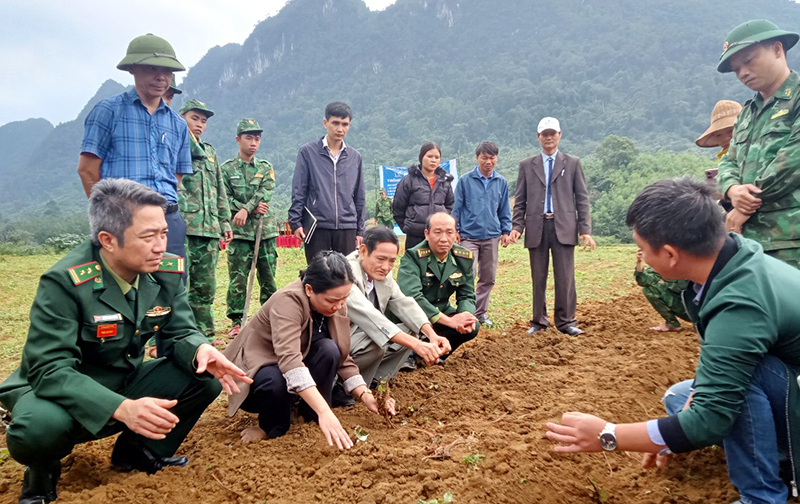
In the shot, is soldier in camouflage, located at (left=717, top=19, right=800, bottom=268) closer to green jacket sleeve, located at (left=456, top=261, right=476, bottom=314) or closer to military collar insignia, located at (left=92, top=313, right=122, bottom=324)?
green jacket sleeve, located at (left=456, top=261, right=476, bottom=314)

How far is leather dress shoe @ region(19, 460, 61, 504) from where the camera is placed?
2266 mm

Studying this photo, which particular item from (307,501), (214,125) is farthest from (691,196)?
(214,125)

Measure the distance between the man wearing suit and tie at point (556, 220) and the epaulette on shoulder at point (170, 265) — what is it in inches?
131

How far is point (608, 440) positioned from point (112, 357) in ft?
6.91

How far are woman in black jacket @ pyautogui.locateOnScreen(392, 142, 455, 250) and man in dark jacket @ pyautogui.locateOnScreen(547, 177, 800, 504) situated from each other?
404 cm

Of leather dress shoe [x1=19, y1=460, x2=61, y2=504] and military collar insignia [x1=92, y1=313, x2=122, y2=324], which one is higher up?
military collar insignia [x1=92, y1=313, x2=122, y2=324]

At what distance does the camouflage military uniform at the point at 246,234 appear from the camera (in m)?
5.44

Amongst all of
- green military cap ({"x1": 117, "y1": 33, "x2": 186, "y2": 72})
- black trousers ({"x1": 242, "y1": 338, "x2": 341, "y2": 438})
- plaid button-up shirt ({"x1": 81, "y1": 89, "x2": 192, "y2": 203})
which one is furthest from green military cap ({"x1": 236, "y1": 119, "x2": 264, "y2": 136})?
black trousers ({"x1": 242, "y1": 338, "x2": 341, "y2": 438})

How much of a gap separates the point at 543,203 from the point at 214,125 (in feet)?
325

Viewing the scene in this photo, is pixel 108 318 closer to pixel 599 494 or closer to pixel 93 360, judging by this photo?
pixel 93 360

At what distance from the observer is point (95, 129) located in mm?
3535

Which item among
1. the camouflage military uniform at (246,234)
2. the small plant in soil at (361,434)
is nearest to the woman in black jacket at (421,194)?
the camouflage military uniform at (246,234)

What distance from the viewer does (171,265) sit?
2668 mm

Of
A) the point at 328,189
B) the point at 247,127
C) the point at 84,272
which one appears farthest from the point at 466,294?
the point at 247,127
